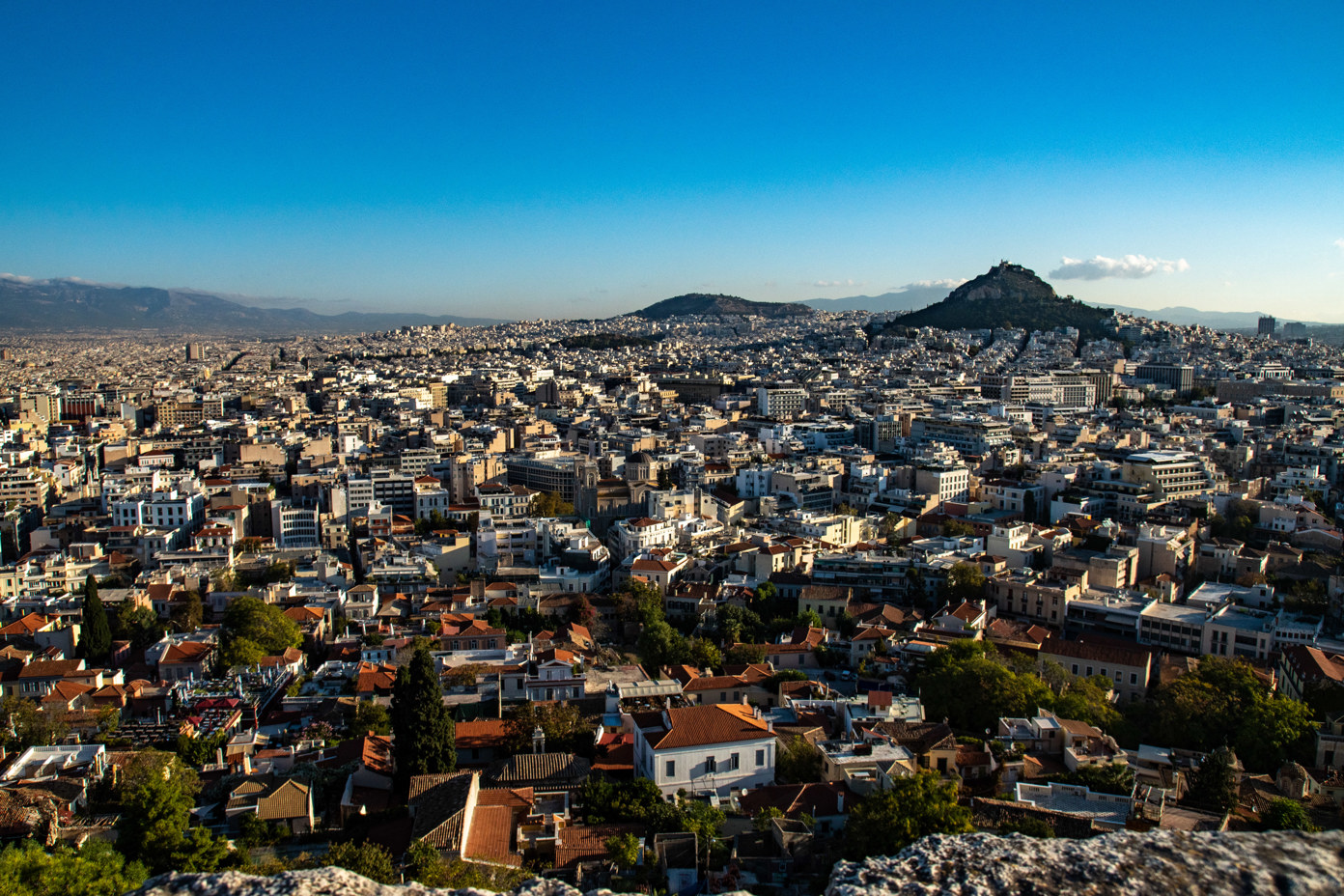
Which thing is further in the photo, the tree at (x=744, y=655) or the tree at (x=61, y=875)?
the tree at (x=744, y=655)

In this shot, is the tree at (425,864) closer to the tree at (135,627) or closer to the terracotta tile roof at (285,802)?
the terracotta tile roof at (285,802)

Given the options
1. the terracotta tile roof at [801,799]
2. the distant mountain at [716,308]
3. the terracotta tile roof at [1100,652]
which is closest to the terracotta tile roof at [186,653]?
the terracotta tile roof at [801,799]

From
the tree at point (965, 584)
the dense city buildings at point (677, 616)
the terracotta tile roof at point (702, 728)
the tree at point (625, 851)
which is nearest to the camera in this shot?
the tree at point (625, 851)

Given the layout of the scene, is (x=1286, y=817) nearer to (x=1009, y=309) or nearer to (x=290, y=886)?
(x=290, y=886)

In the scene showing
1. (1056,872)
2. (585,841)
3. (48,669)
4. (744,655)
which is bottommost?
(48,669)

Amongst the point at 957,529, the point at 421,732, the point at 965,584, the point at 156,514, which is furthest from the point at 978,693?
the point at 156,514
